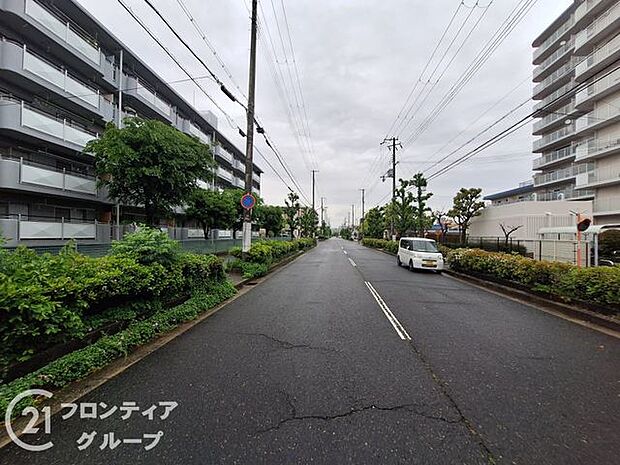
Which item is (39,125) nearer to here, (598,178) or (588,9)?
(598,178)

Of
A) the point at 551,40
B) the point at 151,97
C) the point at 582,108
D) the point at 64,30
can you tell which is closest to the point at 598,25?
the point at 582,108

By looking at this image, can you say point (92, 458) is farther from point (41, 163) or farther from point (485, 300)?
point (41, 163)

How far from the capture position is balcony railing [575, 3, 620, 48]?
23516 millimetres

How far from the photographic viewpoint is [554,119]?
34.5 meters

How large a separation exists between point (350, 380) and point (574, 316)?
610 centimetres

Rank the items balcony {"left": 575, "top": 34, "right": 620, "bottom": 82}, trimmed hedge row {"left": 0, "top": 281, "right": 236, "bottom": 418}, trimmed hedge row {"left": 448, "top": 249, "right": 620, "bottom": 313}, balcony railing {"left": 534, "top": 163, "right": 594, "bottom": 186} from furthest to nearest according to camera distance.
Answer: balcony railing {"left": 534, "top": 163, "right": 594, "bottom": 186}, balcony {"left": 575, "top": 34, "right": 620, "bottom": 82}, trimmed hedge row {"left": 448, "top": 249, "right": 620, "bottom": 313}, trimmed hedge row {"left": 0, "top": 281, "right": 236, "bottom": 418}

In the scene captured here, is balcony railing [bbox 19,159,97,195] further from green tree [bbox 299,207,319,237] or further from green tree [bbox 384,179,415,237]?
green tree [bbox 299,207,319,237]

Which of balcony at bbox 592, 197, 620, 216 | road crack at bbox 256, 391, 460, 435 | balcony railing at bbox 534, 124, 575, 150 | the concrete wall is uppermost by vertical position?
balcony railing at bbox 534, 124, 575, 150

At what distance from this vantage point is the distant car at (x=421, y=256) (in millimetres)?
14336

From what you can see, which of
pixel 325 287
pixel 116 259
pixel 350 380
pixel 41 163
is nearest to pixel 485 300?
pixel 325 287

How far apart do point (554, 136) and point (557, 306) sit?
3667cm

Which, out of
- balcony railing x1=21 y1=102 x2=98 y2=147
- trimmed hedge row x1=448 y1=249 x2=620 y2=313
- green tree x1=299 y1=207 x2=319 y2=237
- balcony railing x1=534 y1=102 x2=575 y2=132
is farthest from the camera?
green tree x1=299 y1=207 x2=319 y2=237

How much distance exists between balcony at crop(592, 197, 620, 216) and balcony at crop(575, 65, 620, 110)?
871 cm

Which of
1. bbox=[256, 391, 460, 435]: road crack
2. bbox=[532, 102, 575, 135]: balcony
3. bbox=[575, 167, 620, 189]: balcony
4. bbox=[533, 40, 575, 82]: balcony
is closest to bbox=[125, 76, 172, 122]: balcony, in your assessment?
bbox=[256, 391, 460, 435]: road crack
